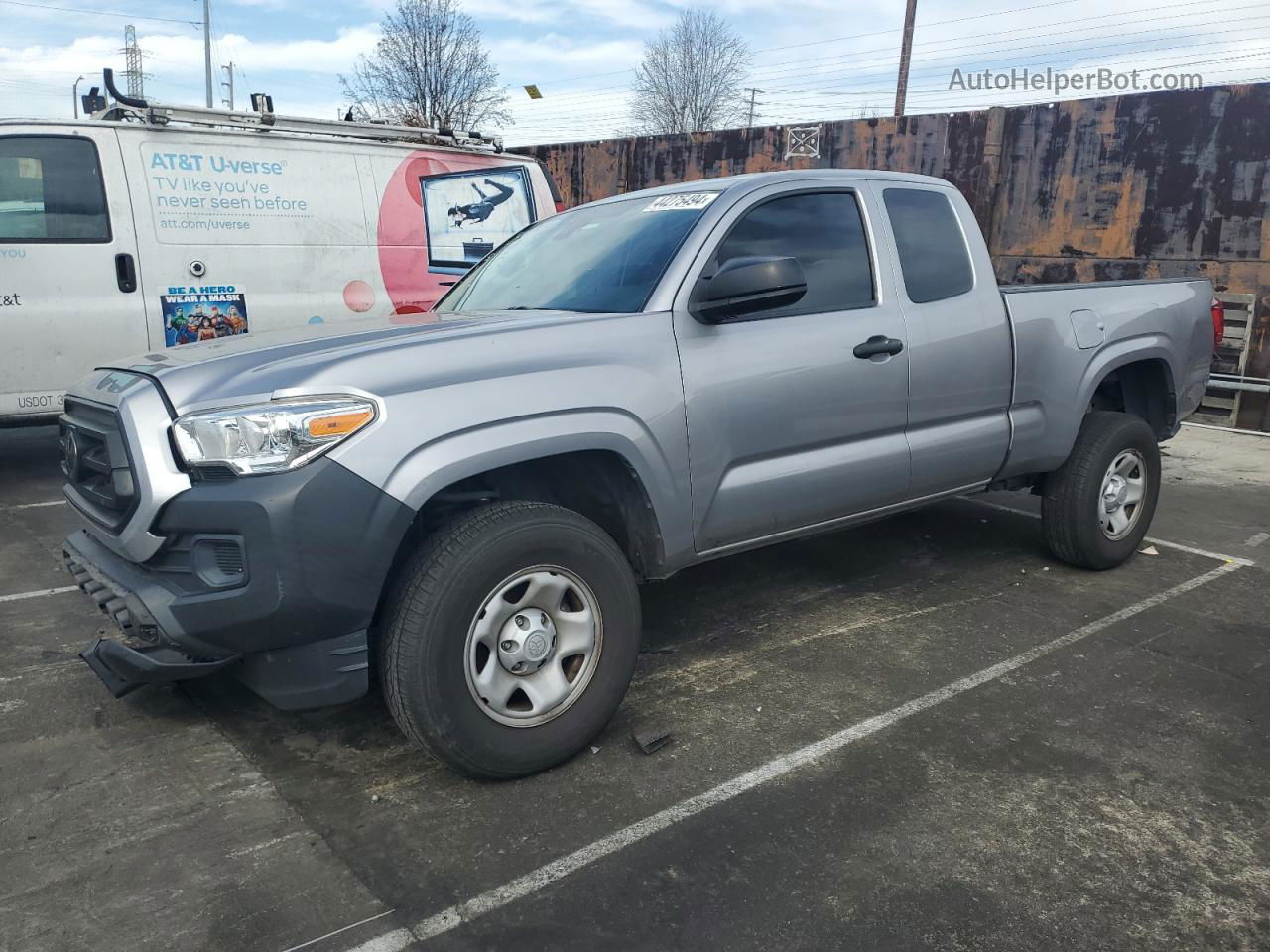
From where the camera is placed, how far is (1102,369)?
4867mm

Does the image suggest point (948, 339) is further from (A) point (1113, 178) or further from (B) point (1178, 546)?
(A) point (1113, 178)

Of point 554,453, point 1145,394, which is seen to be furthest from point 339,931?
point 1145,394

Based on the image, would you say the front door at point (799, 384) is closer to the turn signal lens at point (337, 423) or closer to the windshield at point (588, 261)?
the windshield at point (588, 261)

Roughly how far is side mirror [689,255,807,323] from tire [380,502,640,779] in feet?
2.92

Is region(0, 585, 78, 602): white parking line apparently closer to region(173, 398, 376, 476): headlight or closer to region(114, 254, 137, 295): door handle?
region(173, 398, 376, 476): headlight

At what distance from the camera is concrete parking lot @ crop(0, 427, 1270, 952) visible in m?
2.43

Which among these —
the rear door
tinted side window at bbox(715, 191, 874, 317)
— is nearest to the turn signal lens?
tinted side window at bbox(715, 191, 874, 317)

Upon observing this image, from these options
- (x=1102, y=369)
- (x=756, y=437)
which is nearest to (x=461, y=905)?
(x=756, y=437)

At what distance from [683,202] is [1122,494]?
2873mm

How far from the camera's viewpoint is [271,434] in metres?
2.68

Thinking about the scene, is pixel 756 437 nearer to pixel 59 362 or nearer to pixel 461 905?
pixel 461 905

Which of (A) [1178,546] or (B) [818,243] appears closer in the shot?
(B) [818,243]

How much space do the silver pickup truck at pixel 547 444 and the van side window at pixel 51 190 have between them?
11.6ft

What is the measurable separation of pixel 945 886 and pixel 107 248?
6402 mm
